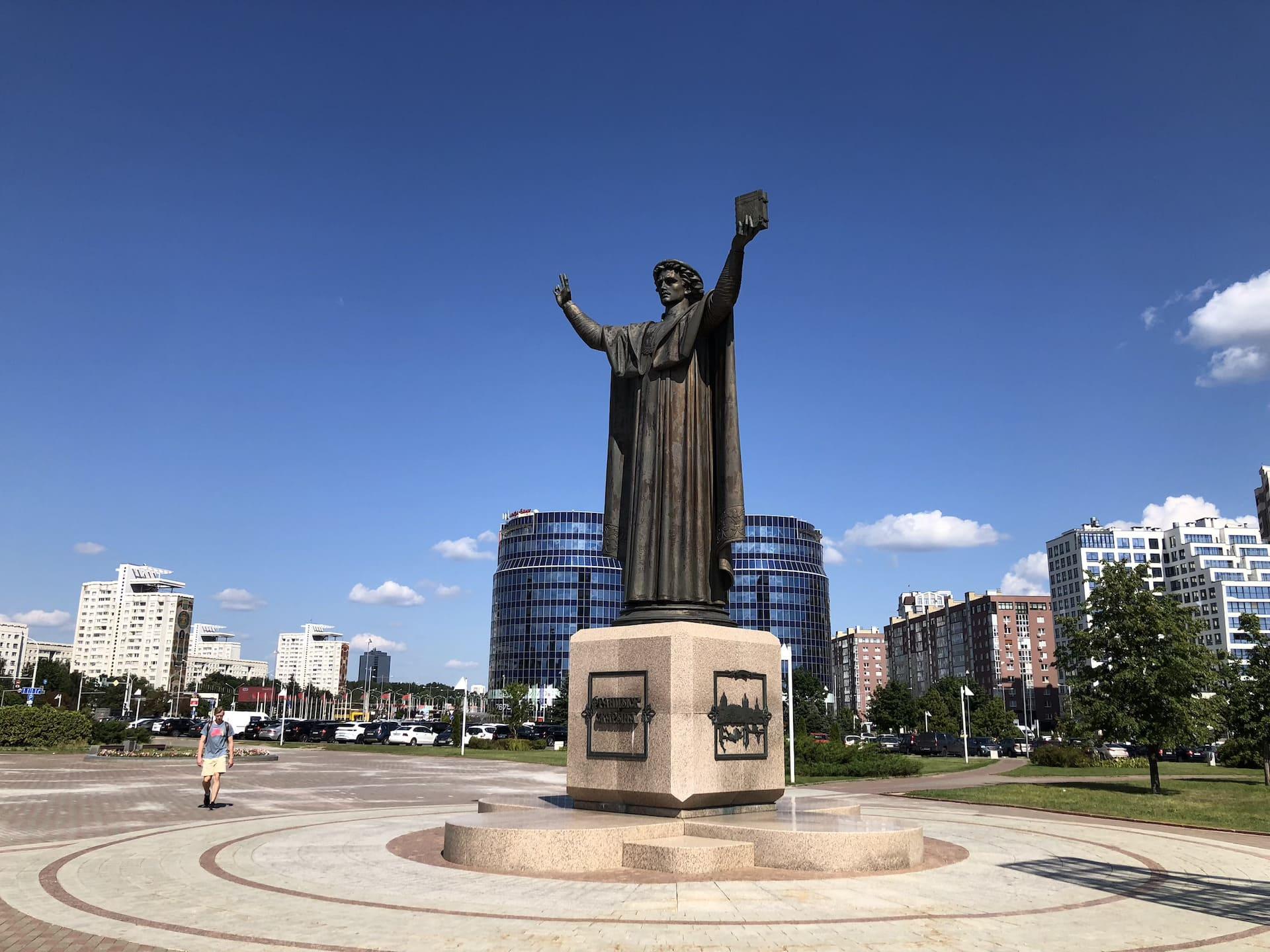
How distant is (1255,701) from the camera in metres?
29.4

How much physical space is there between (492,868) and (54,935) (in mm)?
4066

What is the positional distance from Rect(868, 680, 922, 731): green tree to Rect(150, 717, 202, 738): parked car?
237ft

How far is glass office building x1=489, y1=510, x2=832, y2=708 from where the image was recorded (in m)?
133

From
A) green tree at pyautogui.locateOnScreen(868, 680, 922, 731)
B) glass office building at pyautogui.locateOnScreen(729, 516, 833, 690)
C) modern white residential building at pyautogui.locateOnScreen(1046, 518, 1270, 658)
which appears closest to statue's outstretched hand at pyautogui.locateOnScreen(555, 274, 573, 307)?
green tree at pyautogui.locateOnScreen(868, 680, 922, 731)

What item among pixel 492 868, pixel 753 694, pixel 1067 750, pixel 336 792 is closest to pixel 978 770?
pixel 1067 750

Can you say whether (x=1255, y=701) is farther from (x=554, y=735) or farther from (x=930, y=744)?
(x=554, y=735)

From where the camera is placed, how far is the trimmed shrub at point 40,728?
130 feet

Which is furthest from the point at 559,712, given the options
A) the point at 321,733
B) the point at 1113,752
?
the point at 1113,752

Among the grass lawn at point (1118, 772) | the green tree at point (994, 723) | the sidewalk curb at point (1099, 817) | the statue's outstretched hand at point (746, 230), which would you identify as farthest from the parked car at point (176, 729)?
the green tree at point (994, 723)

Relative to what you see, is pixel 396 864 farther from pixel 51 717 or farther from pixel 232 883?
pixel 51 717

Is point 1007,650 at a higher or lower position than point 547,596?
lower

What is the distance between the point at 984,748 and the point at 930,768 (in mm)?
20088

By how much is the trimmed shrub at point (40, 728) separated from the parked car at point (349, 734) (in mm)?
17963

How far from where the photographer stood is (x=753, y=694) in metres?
11.7
